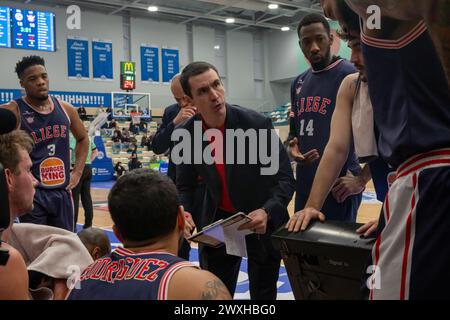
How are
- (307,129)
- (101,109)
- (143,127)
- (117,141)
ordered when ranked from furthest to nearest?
(143,127) < (101,109) < (117,141) < (307,129)

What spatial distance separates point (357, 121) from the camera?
2088 mm

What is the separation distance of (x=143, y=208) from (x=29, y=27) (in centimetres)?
1370

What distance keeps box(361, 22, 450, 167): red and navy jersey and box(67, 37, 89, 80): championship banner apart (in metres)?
22.0

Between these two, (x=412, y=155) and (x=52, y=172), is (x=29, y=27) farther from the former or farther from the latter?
(x=412, y=155)

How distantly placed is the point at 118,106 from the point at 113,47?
3.16m

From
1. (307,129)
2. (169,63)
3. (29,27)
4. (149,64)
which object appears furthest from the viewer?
(169,63)

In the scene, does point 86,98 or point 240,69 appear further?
point 240,69

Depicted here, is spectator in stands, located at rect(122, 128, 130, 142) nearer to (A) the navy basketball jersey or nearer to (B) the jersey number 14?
(A) the navy basketball jersey

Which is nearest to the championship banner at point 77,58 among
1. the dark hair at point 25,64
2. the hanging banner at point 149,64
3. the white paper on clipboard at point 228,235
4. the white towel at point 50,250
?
the hanging banner at point 149,64

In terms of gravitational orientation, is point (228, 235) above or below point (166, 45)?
below

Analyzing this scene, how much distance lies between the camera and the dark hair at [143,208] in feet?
5.11

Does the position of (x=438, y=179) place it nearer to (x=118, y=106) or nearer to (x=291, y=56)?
(x=118, y=106)

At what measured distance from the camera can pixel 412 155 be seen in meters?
1.46

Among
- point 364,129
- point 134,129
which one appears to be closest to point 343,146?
point 364,129
